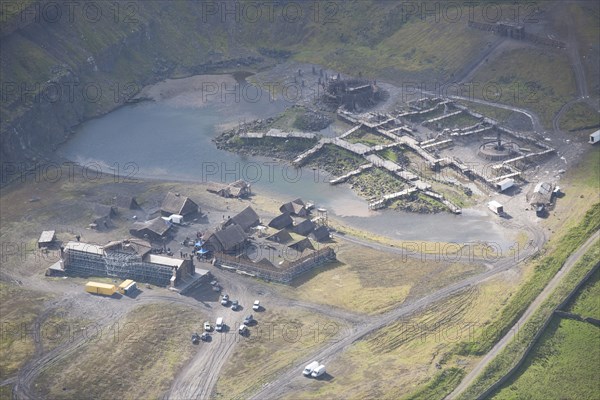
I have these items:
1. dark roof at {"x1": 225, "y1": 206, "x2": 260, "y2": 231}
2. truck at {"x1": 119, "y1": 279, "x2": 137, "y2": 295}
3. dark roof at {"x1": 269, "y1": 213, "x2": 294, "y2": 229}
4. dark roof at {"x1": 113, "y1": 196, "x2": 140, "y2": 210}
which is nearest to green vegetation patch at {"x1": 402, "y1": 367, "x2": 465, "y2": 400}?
truck at {"x1": 119, "y1": 279, "x2": 137, "y2": 295}

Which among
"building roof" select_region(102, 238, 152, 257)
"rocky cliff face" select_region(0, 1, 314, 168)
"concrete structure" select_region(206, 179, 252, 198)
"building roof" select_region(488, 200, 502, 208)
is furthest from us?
"rocky cliff face" select_region(0, 1, 314, 168)

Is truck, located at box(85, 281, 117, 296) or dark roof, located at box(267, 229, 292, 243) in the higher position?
dark roof, located at box(267, 229, 292, 243)

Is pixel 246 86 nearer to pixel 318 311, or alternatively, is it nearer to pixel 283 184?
pixel 283 184

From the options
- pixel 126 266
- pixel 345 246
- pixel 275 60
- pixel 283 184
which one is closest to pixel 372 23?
pixel 275 60

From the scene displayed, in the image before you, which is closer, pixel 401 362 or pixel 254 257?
pixel 401 362

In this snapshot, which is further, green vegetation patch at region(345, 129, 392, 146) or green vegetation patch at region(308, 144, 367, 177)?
green vegetation patch at region(345, 129, 392, 146)

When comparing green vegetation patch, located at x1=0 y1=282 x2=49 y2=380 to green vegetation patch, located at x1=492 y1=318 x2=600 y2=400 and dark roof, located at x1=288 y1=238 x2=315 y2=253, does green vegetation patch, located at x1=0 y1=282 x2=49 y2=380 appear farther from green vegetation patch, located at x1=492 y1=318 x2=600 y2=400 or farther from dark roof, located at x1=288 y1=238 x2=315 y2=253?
green vegetation patch, located at x1=492 y1=318 x2=600 y2=400
